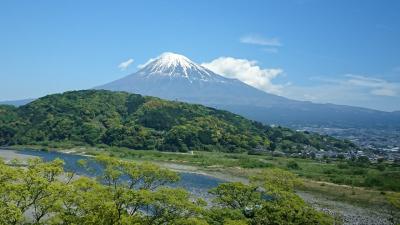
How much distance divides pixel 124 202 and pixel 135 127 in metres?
79.9

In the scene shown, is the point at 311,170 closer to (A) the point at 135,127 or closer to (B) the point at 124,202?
(A) the point at 135,127

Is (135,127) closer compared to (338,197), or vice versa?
(338,197)

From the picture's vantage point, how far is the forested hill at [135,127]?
96062 mm

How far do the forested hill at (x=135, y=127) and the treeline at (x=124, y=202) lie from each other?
68590 mm

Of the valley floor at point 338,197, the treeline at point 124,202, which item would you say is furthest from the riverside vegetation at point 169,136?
the treeline at point 124,202

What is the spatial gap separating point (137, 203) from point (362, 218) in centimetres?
2705

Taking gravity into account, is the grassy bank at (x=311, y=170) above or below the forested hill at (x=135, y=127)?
below

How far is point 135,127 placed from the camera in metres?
99.8

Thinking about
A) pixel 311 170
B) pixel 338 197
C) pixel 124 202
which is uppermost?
pixel 124 202

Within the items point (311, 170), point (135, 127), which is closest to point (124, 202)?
point (311, 170)

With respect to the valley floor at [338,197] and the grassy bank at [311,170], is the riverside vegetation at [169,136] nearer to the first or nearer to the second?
the grassy bank at [311,170]

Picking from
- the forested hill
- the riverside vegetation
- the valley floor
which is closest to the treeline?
the valley floor

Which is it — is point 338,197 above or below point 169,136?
below

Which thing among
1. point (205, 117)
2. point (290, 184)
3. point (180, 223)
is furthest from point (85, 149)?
point (180, 223)
